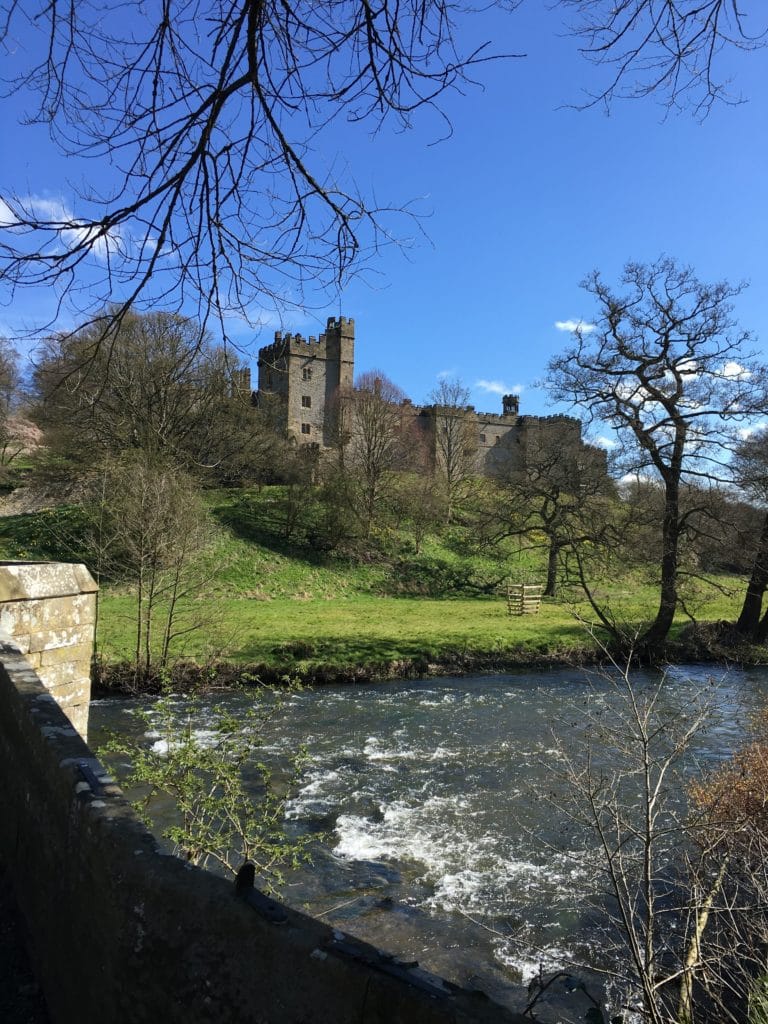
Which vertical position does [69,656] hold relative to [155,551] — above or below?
below

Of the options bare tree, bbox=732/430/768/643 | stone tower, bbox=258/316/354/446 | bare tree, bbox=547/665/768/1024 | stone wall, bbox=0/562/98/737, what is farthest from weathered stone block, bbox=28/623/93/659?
stone tower, bbox=258/316/354/446

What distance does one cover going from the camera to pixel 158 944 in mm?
1927

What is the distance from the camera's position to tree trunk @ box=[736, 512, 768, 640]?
2094cm

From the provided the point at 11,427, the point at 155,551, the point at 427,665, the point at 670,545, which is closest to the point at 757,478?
the point at 670,545

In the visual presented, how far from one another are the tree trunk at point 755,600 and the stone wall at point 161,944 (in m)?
22.0

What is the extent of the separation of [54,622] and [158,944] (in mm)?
5247

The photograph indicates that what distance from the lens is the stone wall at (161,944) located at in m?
1.53

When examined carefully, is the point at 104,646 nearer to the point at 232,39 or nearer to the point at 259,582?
the point at 259,582

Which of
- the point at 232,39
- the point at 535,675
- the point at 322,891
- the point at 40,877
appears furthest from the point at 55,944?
the point at 535,675

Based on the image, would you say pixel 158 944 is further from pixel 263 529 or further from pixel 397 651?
pixel 263 529

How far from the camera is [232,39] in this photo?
2.88 meters

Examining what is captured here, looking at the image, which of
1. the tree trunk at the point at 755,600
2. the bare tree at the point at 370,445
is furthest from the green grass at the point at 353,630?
the bare tree at the point at 370,445

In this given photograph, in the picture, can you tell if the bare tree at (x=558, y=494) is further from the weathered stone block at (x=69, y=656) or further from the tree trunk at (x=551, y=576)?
the weathered stone block at (x=69, y=656)

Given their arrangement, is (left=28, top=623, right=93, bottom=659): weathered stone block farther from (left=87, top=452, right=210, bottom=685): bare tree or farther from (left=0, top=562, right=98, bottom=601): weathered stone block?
(left=87, top=452, right=210, bottom=685): bare tree
